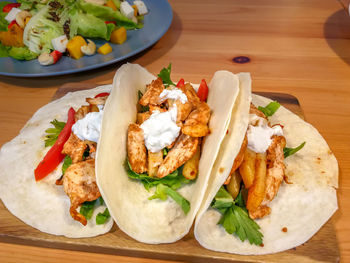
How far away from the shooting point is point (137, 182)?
6.37ft

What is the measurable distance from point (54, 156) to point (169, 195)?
869 mm

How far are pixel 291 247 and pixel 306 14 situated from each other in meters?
3.31

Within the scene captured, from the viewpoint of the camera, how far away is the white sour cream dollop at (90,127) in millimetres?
1881

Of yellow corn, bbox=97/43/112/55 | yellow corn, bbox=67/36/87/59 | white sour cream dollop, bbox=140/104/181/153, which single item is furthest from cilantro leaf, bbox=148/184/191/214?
yellow corn, bbox=67/36/87/59

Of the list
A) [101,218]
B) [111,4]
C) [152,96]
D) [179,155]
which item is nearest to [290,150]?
[179,155]

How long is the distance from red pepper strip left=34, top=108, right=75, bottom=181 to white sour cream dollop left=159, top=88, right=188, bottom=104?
73cm

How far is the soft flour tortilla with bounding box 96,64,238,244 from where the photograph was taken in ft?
5.30

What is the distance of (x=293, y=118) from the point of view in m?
2.26

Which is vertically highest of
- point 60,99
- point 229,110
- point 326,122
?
point 229,110

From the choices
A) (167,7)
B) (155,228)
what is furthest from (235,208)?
(167,7)

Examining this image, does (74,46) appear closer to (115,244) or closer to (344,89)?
(115,244)

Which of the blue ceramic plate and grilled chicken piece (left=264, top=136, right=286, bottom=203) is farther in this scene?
the blue ceramic plate

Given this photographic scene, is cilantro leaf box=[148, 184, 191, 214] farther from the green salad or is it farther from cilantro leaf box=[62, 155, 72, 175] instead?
the green salad

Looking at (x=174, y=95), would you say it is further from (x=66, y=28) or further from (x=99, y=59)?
(x=66, y=28)
